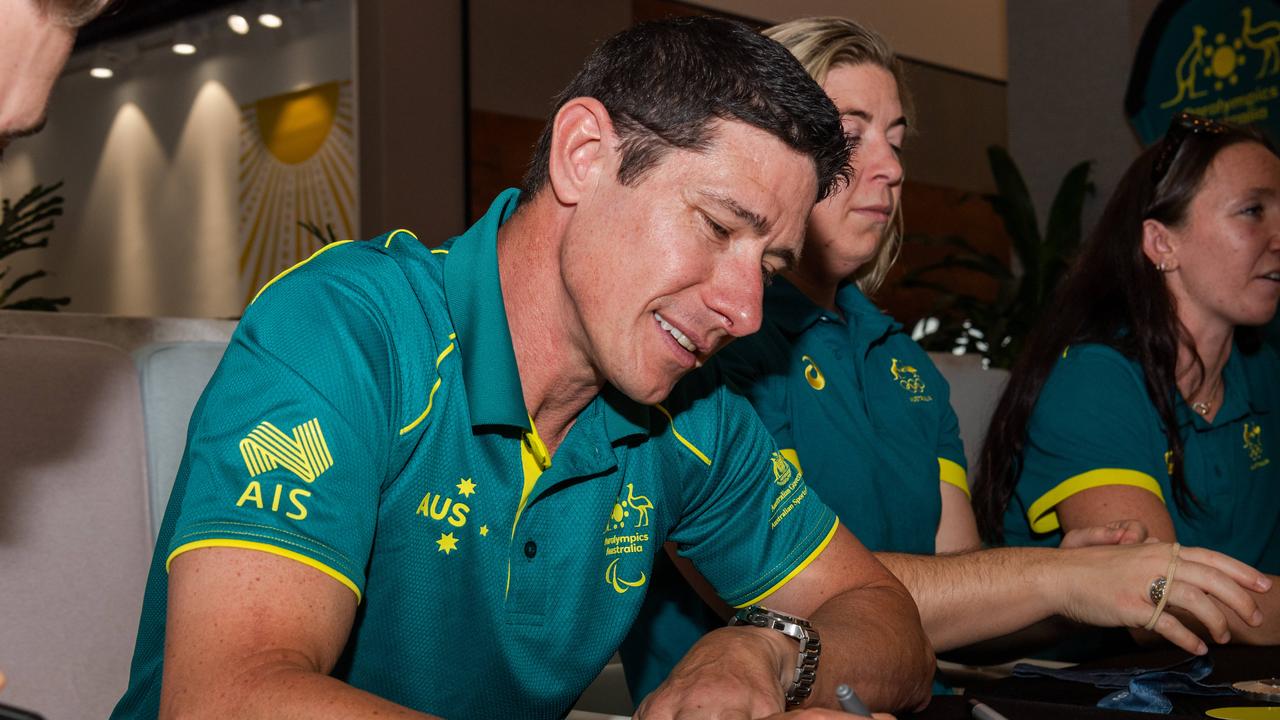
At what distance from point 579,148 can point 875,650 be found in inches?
23.0

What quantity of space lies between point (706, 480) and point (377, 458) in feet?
1.46

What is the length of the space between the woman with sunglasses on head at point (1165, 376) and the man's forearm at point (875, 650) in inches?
31.9

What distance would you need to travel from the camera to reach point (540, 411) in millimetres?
1206

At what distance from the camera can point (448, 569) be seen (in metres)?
1.07

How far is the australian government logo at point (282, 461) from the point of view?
2.87 feet

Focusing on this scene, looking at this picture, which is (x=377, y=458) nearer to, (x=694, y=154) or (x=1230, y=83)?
(x=694, y=154)

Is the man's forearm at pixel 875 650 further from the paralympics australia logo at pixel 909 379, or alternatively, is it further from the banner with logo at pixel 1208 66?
the banner with logo at pixel 1208 66

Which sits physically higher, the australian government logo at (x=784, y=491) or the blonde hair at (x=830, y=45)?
the blonde hair at (x=830, y=45)

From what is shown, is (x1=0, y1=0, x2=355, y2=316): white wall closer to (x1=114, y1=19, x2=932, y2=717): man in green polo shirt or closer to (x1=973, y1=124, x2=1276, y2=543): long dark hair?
(x1=973, y1=124, x2=1276, y2=543): long dark hair

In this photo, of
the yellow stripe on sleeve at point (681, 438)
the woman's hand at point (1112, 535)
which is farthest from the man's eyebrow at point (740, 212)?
the woman's hand at point (1112, 535)

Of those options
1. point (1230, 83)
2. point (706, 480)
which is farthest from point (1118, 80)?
point (706, 480)

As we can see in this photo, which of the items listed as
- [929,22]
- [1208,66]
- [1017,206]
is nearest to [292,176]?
[1017,206]

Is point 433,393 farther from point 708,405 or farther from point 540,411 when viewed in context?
point 708,405

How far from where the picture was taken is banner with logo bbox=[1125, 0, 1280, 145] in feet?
14.3
